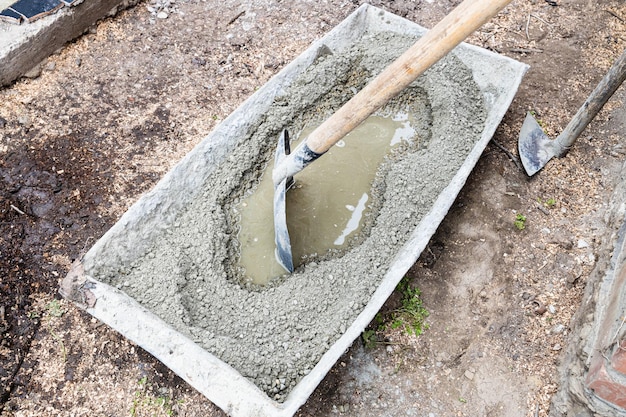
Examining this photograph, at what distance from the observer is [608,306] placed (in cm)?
254

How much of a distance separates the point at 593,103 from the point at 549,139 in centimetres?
44

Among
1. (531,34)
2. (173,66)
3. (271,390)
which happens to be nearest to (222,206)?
(271,390)

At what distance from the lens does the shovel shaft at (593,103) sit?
10.4 feet

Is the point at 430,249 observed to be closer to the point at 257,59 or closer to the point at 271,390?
the point at 271,390

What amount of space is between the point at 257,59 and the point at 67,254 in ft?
7.21

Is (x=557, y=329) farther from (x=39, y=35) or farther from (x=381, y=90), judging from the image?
(x=39, y=35)

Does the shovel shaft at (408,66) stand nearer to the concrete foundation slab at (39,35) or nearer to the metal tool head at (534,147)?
the metal tool head at (534,147)

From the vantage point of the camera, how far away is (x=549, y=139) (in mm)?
3719

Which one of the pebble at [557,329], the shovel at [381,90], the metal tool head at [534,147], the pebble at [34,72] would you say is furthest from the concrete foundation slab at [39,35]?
the pebble at [557,329]

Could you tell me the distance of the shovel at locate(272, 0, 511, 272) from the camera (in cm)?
220

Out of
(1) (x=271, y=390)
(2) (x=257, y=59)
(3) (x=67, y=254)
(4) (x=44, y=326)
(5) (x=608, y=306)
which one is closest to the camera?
(1) (x=271, y=390)

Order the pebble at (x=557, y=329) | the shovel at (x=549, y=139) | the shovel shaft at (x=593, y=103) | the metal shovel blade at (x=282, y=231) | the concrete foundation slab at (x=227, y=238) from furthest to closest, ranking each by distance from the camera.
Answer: the shovel at (x=549, y=139), the shovel shaft at (x=593, y=103), the pebble at (x=557, y=329), the metal shovel blade at (x=282, y=231), the concrete foundation slab at (x=227, y=238)

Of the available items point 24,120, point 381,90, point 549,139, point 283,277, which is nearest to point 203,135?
point 24,120

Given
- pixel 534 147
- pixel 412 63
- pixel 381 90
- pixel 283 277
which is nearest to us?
pixel 412 63
